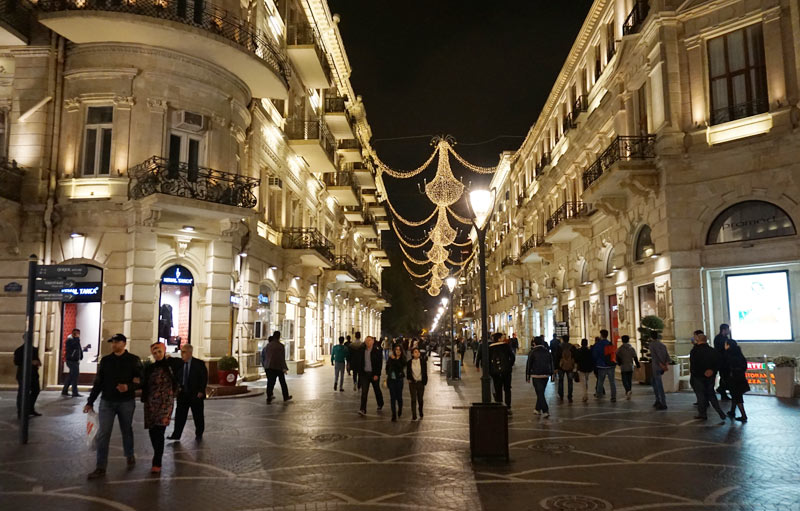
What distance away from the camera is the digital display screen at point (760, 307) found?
19.3 m

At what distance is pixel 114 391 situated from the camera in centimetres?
852

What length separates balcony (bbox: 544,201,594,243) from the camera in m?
29.5

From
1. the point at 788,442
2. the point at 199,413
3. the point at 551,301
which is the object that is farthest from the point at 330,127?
the point at 788,442

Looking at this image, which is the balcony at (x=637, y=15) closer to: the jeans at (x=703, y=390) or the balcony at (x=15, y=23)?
the jeans at (x=703, y=390)

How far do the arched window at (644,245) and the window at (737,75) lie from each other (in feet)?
14.8

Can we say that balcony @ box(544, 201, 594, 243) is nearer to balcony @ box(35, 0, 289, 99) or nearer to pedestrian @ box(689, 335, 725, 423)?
balcony @ box(35, 0, 289, 99)

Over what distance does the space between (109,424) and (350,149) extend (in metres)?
33.4

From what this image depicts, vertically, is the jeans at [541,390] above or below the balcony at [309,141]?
below

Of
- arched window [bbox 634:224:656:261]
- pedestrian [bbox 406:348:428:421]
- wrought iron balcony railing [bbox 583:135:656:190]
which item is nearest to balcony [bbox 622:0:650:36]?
wrought iron balcony railing [bbox 583:135:656:190]

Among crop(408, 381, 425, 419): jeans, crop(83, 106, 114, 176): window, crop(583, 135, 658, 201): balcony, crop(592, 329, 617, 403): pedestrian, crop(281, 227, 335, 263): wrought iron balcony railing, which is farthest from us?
crop(281, 227, 335, 263): wrought iron balcony railing

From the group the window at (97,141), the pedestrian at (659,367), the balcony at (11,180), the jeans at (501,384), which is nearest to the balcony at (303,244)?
the window at (97,141)

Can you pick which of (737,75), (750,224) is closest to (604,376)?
(750,224)

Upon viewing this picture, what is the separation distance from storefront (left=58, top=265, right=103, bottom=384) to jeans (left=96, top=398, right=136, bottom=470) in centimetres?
1190

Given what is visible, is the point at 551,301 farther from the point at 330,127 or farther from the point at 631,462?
the point at 631,462
